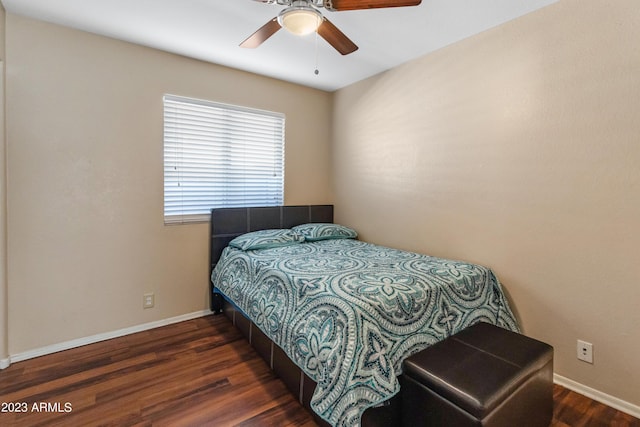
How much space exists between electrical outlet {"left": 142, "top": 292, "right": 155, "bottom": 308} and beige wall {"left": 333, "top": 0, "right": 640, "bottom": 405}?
2.45 m

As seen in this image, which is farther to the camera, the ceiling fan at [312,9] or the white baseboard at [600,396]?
the white baseboard at [600,396]

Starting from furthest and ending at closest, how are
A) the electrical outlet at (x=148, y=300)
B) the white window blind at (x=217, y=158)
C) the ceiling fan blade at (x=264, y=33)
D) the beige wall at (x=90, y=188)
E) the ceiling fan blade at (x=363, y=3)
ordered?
the white window blind at (x=217, y=158) < the electrical outlet at (x=148, y=300) < the beige wall at (x=90, y=188) < the ceiling fan blade at (x=264, y=33) < the ceiling fan blade at (x=363, y=3)

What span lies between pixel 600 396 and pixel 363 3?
2687 mm

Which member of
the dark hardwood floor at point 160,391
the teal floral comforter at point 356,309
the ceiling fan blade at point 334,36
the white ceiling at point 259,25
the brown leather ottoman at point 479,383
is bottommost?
the dark hardwood floor at point 160,391

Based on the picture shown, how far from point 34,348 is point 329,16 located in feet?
10.6

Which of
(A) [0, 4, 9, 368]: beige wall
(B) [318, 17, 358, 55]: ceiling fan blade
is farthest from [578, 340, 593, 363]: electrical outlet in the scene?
(A) [0, 4, 9, 368]: beige wall

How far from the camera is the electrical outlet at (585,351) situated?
1899mm

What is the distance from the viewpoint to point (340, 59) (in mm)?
2857

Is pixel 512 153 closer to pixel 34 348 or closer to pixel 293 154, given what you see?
pixel 293 154

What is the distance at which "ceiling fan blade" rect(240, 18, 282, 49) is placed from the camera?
1836 millimetres

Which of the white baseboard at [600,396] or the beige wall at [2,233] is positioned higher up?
the beige wall at [2,233]

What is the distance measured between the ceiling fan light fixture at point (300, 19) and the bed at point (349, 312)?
1.45 metres

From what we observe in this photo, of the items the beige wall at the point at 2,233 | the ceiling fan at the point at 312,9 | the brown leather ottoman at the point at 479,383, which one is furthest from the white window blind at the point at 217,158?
the brown leather ottoman at the point at 479,383

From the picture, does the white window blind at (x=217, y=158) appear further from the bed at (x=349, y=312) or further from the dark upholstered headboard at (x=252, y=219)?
the bed at (x=349, y=312)
